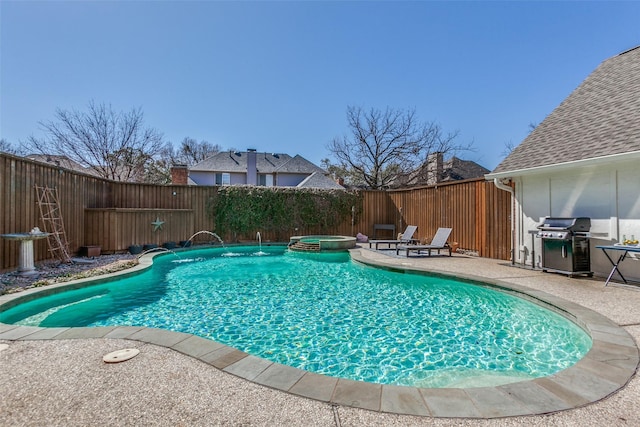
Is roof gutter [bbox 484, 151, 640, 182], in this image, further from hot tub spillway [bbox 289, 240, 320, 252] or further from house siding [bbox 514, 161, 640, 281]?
hot tub spillway [bbox 289, 240, 320, 252]

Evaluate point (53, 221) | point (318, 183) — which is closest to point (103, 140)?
point (53, 221)

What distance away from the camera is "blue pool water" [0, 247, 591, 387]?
10.2 feet

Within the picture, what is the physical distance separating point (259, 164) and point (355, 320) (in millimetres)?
22420

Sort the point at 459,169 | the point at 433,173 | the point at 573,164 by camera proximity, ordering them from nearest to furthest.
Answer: the point at 573,164 < the point at 433,173 < the point at 459,169

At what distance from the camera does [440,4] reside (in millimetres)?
9484

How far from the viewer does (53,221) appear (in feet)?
25.0

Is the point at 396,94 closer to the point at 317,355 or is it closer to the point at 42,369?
the point at 317,355

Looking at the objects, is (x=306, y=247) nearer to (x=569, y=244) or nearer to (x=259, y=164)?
(x=569, y=244)

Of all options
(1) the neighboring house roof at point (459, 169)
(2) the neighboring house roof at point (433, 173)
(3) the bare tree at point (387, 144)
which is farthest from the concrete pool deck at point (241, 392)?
(1) the neighboring house roof at point (459, 169)

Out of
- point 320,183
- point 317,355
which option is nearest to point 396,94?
point 320,183

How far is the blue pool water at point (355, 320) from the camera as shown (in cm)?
312

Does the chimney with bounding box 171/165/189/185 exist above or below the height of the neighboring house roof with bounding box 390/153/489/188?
below

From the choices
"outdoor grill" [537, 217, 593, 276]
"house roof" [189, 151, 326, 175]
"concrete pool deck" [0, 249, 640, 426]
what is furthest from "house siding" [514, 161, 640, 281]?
"house roof" [189, 151, 326, 175]

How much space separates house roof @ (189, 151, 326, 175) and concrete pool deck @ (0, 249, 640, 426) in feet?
71.6
